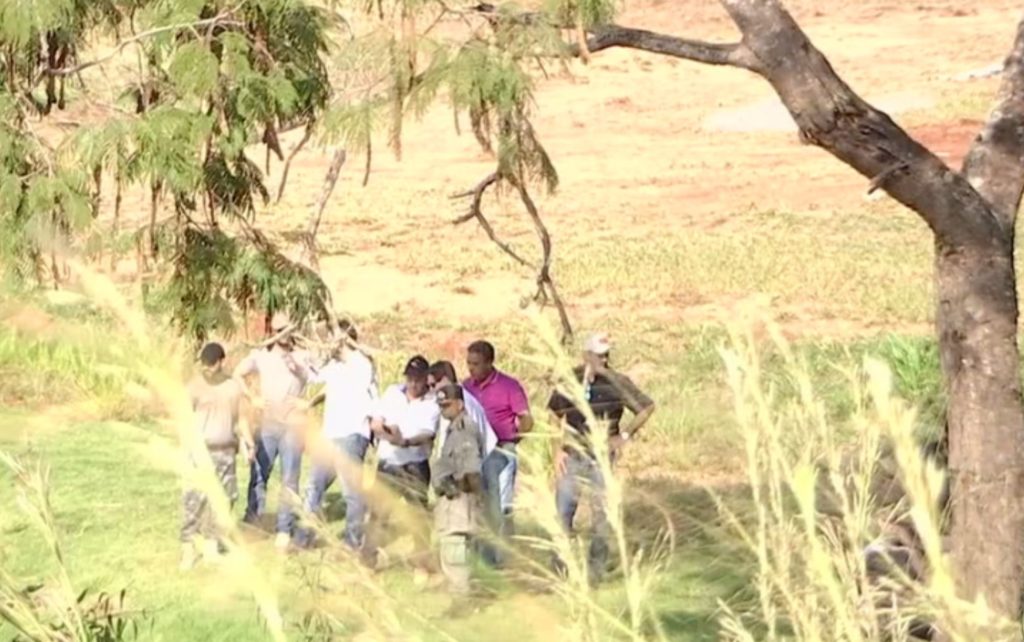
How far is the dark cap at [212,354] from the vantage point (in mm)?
9227

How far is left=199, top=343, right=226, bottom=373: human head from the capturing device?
9234 millimetres

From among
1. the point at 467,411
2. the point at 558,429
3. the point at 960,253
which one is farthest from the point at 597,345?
the point at 558,429

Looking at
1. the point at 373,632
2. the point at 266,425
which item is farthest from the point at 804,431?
the point at 266,425

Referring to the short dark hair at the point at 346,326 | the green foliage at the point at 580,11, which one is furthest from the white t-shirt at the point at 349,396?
the green foliage at the point at 580,11

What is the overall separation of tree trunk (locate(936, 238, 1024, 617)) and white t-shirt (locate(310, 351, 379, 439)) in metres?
3.70

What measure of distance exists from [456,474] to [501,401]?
1024 millimetres

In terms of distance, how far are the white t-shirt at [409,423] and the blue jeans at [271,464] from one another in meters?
0.47

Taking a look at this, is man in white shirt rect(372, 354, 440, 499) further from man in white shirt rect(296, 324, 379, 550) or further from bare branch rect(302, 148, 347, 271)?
bare branch rect(302, 148, 347, 271)

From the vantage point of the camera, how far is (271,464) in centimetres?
1052

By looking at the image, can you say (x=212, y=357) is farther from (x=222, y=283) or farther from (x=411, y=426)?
(x=222, y=283)

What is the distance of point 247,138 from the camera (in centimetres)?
555

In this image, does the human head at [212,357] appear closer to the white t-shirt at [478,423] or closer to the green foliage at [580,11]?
the white t-shirt at [478,423]

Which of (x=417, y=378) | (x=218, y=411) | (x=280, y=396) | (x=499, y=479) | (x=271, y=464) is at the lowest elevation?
(x=271, y=464)

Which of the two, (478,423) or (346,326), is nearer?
(346,326)
